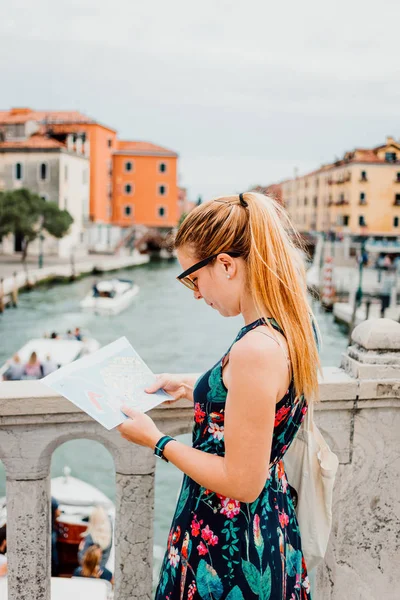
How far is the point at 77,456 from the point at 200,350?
9.82m

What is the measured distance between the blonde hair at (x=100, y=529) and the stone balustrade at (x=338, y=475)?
3446 mm

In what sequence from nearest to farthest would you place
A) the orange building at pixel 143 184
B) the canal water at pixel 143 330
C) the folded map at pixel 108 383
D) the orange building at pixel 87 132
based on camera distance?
the folded map at pixel 108 383 → the canal water at pixel 143 330 → the orange building at pixel 87 132 → the orange building at pixel 143 184

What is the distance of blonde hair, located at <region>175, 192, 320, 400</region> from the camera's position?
1129 mm

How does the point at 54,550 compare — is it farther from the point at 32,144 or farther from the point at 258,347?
the point at 32,144

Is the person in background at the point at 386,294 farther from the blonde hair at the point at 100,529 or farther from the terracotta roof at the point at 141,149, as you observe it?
the terracotta roof at the point at 141,149

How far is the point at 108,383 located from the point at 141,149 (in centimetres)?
4866

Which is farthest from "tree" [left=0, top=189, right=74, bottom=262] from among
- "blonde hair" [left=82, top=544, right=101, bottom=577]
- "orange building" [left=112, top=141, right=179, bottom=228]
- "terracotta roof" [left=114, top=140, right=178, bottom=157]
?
"blonde hair" [left=82, top=544, right=101, bottom=577]

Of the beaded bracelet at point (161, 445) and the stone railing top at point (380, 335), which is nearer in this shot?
the beaded bracelet at point (161, 445)

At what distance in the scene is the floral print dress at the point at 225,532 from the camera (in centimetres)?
118

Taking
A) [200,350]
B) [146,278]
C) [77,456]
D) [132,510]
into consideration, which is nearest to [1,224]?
[146,278]

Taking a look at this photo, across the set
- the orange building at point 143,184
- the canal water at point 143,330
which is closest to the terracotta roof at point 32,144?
the orange building at point 143,184

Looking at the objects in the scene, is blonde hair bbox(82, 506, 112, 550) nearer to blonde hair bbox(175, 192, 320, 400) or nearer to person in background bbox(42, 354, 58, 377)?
blonde hair bbox(175, 192, 320, 400)

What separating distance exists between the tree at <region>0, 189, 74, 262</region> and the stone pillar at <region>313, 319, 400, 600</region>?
3203 cm

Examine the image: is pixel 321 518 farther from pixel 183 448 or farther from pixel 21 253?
pixel 21 253
